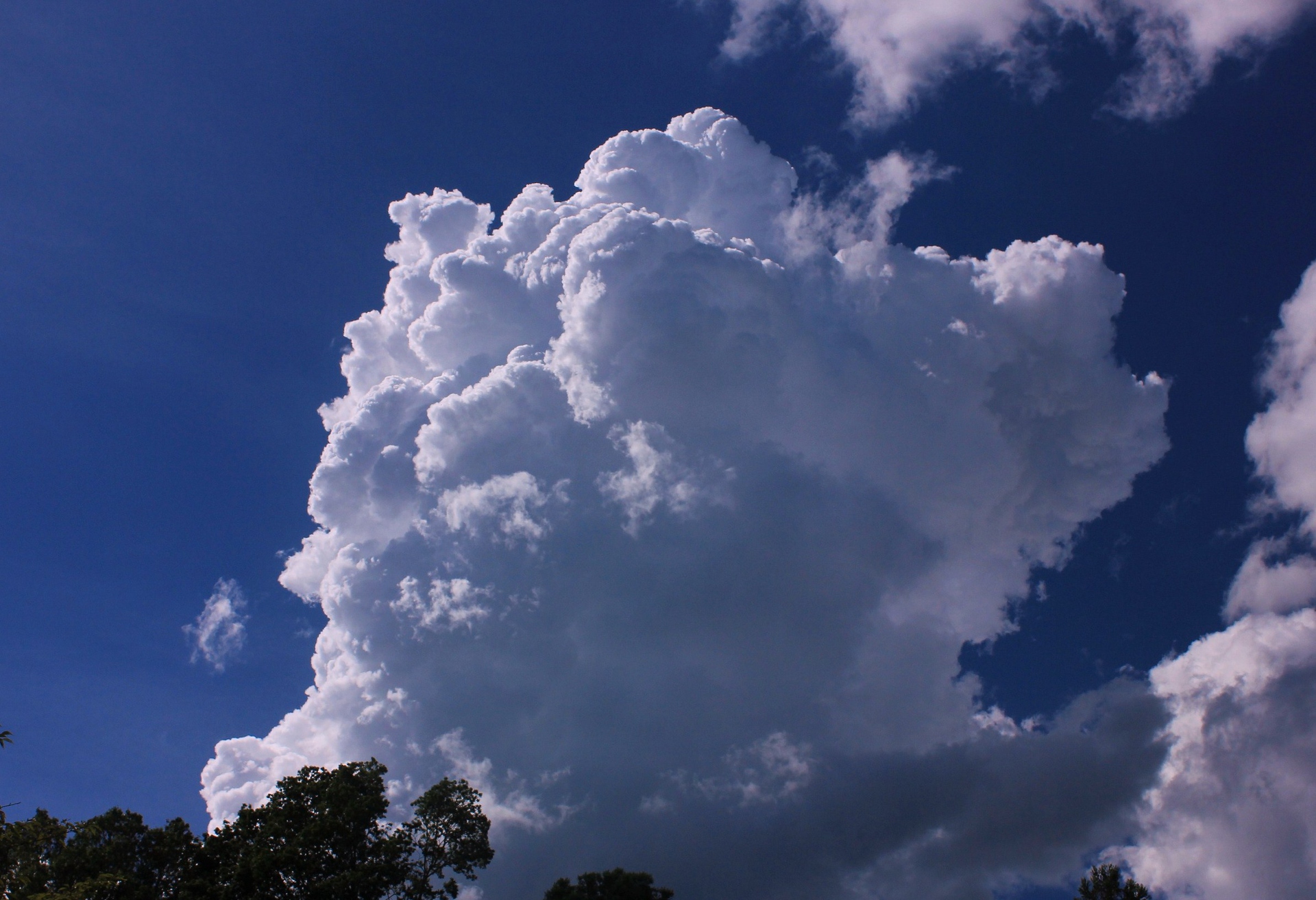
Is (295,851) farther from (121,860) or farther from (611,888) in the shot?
(611,888)

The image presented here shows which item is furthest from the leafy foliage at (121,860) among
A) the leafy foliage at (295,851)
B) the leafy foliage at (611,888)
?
the leafy foliage at (611,888)

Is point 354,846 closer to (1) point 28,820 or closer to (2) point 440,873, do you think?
(2) point 440,873

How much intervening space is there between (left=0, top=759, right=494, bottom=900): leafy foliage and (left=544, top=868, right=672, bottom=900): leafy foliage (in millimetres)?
5524

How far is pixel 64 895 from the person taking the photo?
87.4 feet

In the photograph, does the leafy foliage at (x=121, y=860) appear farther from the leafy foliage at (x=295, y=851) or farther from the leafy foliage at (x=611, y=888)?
the leafy foliage at (x=611, y=888)

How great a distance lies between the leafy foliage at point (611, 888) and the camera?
51844mm

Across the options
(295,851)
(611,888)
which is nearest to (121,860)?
(295,851)

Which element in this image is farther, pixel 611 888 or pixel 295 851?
pixel 611 888

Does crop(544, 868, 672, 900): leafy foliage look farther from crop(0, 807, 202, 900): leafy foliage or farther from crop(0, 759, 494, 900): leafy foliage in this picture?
crop(0, 807, 202, 900): leafy foliage

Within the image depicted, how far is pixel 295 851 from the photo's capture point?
42031mm

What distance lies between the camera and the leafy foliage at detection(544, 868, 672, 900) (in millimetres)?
51844

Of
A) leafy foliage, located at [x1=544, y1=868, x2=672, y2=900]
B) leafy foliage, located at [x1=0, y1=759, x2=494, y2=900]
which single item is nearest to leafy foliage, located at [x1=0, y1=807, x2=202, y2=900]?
leafy foliage, located at [x1=0, y1=759, x2=494, y2=900]

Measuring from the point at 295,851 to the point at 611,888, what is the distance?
19.9m

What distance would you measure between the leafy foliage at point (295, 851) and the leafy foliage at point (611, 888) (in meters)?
5.52
